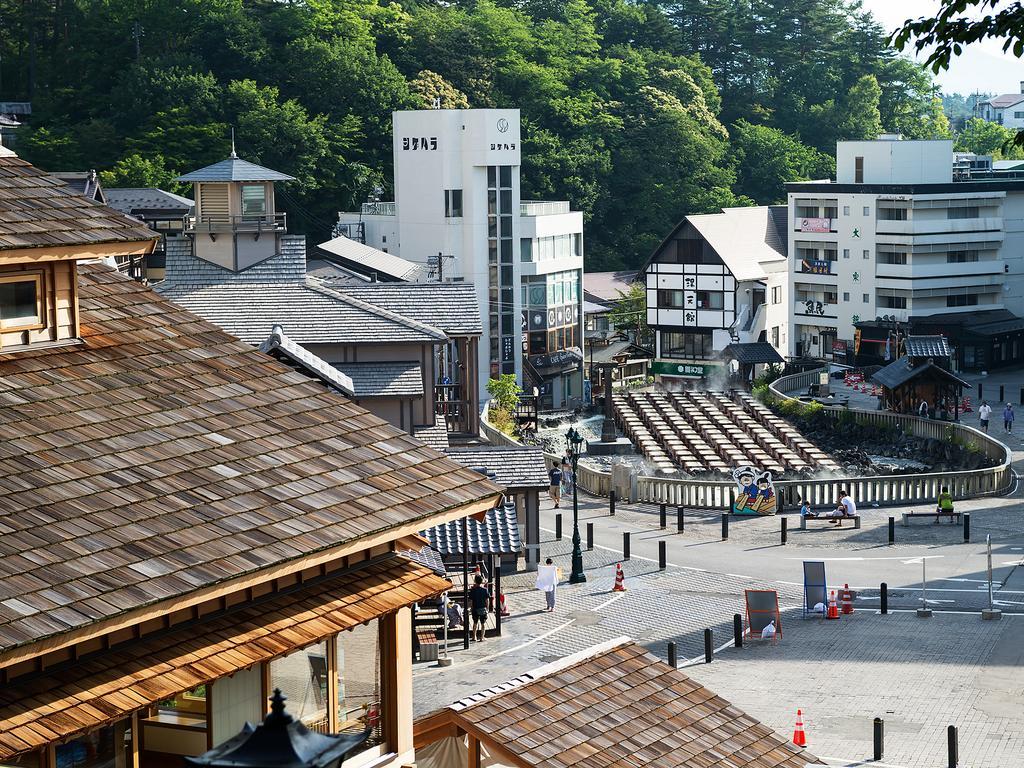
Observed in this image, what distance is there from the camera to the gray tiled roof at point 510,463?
127 feet

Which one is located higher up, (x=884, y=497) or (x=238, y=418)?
(x=238, y=418)

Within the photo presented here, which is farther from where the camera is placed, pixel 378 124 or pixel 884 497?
pixel 378 124

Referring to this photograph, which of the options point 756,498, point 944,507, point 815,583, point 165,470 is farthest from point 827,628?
point 165,470

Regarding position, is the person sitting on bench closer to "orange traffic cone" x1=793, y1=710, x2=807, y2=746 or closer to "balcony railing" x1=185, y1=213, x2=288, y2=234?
"orange traffic cone" x1=793, y1=710, x2=807, y2=746

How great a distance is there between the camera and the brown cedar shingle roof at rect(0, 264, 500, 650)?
31.8ft

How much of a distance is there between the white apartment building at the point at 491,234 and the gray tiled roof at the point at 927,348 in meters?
19.7

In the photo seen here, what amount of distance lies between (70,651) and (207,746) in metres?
1.57

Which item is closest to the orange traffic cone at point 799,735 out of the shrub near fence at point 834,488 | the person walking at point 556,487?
the shrub near fence at point 834,488

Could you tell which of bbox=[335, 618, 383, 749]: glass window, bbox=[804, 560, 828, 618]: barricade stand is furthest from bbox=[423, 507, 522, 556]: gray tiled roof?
bbox=[335, 618, 383, 749]: glass window

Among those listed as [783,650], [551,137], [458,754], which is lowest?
[783,650]

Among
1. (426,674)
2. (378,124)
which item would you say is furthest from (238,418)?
(378,124)

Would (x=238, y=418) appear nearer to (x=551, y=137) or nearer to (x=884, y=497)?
(x=884, y=497)

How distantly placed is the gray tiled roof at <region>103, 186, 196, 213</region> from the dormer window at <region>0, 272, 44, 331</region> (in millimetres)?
60263

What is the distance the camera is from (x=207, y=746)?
35.3ft
